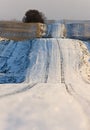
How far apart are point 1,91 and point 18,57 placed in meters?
0.48

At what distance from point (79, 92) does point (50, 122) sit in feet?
0.95

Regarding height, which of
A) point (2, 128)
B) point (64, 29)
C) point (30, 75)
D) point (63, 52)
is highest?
point (64, 29)

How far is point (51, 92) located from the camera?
3.48 ft

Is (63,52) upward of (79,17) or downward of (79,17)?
downward

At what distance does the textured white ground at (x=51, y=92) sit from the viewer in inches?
32.8

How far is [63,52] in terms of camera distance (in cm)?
151

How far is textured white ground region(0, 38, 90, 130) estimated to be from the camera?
83 centimetres

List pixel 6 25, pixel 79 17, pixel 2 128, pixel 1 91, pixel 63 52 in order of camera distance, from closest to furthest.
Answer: pixel 2 128 < pixel 1 91 < pixel 63 52 < pixel 6 25 < pixel 79 17

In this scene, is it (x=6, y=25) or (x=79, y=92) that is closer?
(x=79, y=92)

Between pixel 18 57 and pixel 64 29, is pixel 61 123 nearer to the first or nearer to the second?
pixel 18 57

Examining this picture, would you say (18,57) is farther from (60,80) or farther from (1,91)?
(1,91)

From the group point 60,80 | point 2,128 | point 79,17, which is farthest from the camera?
point 79,17

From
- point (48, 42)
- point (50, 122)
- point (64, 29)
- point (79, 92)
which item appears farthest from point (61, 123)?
point (64, 29)

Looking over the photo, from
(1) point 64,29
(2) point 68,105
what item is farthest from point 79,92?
(1) point 64,29
